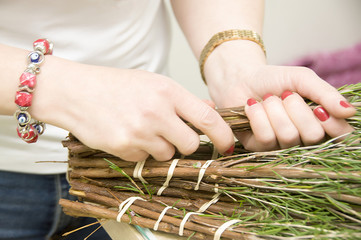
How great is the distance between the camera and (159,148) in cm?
56

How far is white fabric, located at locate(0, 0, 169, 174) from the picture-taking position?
2.25 ft

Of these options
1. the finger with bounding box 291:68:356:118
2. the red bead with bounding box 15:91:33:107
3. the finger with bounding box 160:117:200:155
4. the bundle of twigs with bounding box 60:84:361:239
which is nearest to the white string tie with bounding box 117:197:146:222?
the bundle of twigs with bounding box 60:84:361:239

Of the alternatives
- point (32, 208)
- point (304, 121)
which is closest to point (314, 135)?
point (304, 121)

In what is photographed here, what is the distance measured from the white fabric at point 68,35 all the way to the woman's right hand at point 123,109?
0.17m

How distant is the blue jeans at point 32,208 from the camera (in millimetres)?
764

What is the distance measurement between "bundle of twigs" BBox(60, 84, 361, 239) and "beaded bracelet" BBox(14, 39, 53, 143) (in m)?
0.07

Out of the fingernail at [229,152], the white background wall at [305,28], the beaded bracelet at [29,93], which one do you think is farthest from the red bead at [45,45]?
the white background wall at [305,28]

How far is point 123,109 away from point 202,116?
12cm

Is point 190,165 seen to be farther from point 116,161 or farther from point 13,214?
point 13,214

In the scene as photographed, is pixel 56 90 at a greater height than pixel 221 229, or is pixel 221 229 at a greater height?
pixel 56 90

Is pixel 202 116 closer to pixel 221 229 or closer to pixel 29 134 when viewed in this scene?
pixel 221 229

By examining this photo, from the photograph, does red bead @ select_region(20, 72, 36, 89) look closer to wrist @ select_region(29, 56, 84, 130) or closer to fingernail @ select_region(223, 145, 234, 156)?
wrist @ select_region(29, 56, 84, 130)

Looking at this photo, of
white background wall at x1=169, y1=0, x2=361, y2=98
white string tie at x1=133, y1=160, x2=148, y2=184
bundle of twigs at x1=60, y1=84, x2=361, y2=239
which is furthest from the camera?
white background wall at x1=169, y1=0, x2=361, y2=98

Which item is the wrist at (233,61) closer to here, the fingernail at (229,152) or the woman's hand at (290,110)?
the woman's hand at (290,110)
